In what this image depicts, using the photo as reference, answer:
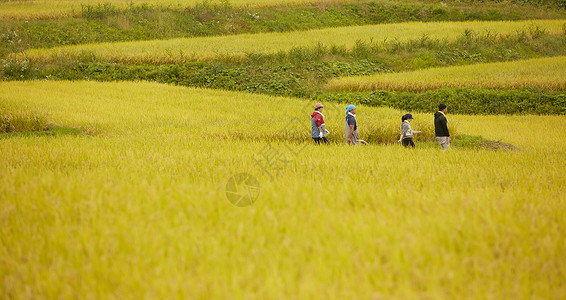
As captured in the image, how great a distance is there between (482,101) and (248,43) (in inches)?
578

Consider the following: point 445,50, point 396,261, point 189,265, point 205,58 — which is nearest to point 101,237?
point 189,265

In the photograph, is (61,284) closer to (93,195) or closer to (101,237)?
(101,237)

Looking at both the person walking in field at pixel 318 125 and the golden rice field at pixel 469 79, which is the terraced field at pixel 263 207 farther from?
the golden rice field at pixel 469 79

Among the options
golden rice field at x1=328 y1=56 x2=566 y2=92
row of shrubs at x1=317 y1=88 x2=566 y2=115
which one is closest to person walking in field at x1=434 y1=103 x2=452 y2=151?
row of shrubs at x1=317 y1=88 x2=566 y2=115

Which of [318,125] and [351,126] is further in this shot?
[318,125]

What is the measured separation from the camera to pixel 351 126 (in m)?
10.0

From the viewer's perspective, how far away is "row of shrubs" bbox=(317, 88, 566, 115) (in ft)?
58.9

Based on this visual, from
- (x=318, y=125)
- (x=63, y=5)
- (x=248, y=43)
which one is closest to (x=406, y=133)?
(x=318, y=125)

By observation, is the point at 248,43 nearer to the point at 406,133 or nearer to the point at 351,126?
the point at 406,133

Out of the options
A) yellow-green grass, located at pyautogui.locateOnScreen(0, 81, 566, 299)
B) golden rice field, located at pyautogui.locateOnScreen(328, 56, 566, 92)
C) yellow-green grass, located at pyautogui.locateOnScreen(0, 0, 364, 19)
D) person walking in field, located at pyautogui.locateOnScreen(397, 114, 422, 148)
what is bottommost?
person walking in field, located at pyautogui.locateOnScreen(397, 114, 422, 148)

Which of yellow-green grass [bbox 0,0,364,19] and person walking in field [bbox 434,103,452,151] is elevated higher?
yellow-green grass [bbox 0,0,364,19]

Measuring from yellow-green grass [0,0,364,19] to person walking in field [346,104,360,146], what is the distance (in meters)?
26.0

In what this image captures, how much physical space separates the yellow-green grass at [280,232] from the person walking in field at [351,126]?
3.06m

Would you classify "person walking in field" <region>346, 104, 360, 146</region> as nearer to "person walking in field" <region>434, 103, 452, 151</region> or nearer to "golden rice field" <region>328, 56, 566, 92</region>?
"person walking in field" <region>434, 103, 452, 151</region>
